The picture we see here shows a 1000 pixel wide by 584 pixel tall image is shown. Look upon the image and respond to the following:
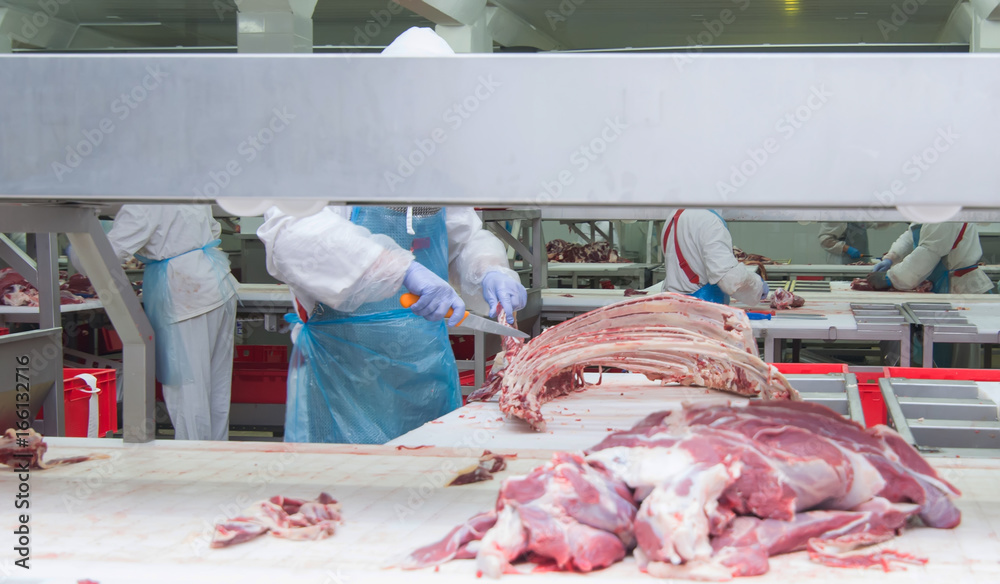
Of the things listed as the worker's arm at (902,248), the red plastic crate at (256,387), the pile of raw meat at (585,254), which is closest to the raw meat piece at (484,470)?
the red plastic crate at (256,387)

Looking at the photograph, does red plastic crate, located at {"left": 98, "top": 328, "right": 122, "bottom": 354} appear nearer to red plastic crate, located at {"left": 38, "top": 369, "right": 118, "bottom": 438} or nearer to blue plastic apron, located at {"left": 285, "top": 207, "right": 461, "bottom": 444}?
red plastic crate, located at {"left": 38, "top": 369, "right": 118, "bottom": 438}

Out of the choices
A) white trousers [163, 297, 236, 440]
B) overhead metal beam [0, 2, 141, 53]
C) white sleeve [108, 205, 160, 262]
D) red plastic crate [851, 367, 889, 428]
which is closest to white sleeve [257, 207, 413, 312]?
red plastic crate [851, 367, 889, 428]

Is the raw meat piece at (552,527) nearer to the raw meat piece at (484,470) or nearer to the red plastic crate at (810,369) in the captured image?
the raw meat piece at (484,470)

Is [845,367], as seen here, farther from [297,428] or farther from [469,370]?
[469,370]

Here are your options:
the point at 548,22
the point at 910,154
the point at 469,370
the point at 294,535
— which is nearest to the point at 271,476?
the point at 294,535

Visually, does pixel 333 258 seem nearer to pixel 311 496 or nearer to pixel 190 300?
pixel 311 496

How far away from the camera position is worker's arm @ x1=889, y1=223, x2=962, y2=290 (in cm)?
741

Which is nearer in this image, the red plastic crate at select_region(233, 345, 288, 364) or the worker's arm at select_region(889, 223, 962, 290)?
the red plastic crate at select_region(233, 345, 288, 364)

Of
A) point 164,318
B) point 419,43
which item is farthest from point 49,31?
point 419,43

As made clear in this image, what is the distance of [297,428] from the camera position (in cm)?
339

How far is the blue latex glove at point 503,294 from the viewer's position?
11.3 feet

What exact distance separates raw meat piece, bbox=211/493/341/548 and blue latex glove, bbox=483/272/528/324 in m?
1.68

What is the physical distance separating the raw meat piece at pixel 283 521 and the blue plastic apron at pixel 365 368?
4.95 ft

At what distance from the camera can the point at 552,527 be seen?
149cm
